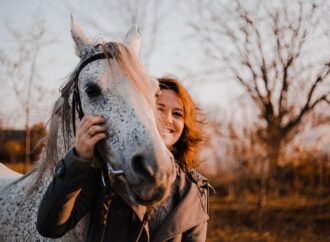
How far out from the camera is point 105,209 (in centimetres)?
189

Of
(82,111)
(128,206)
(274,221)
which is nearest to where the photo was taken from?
(82,111)

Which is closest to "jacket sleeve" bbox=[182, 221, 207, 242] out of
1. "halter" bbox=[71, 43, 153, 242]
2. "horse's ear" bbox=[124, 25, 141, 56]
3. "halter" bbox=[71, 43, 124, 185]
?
"halter" bbox=[71, 43, 153, 242]

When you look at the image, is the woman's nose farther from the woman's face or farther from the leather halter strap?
the leather halter strap

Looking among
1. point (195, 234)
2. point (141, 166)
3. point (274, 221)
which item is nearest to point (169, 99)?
point (195, 234)

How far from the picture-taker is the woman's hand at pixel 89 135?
1.64 metres

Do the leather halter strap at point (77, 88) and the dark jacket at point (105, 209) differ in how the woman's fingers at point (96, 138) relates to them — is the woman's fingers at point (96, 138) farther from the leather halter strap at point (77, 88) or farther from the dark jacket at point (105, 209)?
the leather halter strap at point (77, 88)

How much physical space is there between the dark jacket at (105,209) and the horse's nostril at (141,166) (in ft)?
1.07

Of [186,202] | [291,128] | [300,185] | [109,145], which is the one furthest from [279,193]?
[109,145]

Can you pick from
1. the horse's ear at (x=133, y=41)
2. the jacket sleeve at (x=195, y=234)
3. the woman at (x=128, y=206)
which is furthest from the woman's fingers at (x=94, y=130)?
the jacket sleeve at (x=195, y=234)

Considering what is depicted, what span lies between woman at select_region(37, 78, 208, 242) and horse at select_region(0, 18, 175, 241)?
112 mm

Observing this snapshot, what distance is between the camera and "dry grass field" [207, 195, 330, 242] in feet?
26.2

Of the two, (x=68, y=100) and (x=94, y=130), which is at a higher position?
(x=68, y=100)

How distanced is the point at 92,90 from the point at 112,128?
0.27 metres

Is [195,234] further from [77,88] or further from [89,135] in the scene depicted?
[77,88]
